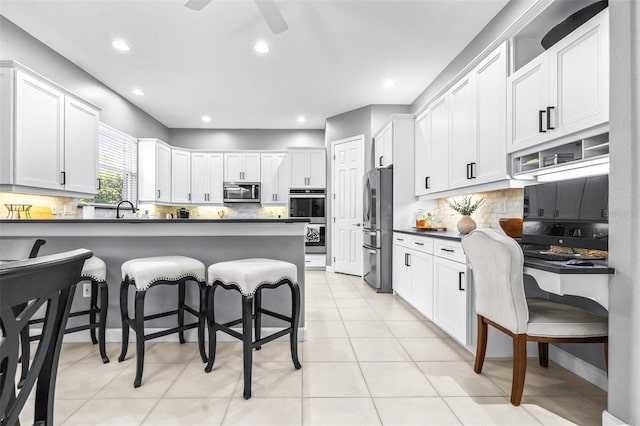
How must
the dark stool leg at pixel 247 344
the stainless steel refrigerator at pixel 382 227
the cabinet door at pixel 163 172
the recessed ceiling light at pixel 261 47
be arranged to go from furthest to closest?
the cabinet door at pixel 163 172 → the stainless steel refrigerator at pixel 382 227 → the recessed ceiling light at pixel 261 47 → the dark stool leg at pixel 247 344

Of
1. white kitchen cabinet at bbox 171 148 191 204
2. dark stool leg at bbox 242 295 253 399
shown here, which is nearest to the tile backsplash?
dark stool leg at bbox 242 295 253 399

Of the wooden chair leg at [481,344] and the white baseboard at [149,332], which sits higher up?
the wooden chair leg at [481,344]

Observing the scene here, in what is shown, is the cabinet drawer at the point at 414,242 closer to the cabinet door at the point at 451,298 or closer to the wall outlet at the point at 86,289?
the cabinet door at the point at 451,298

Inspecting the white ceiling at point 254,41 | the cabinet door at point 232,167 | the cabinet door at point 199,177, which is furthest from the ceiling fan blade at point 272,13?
the cabinet door at point 199,177

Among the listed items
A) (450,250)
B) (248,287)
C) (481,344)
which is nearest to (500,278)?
(481,344)

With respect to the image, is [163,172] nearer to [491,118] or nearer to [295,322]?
[295,322]

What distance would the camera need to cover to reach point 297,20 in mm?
3078

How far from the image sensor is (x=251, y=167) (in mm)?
6492

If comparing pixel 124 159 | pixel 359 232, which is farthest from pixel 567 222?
pixel 124 159

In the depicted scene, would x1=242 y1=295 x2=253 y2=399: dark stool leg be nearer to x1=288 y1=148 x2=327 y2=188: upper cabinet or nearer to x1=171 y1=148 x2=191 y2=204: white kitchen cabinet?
x1=288 y1=148 x2=327 y2=188: upper cabinet

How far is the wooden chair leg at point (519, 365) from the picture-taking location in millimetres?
1682

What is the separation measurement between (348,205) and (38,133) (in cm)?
409

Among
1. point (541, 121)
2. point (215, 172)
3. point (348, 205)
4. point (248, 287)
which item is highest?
point (215, 172)

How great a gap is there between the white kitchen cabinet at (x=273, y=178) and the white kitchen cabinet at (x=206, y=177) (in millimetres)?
858
